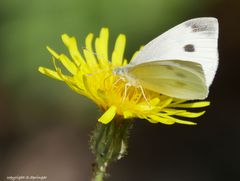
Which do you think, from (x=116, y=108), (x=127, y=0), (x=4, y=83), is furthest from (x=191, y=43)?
(x=4, y=83)

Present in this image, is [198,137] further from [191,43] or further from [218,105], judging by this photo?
[191,43]

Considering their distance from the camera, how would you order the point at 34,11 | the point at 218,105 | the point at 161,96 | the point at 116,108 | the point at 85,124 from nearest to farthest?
the point at 116,108
the point at 161,96
the point at 34,11
the point at 85,124
the point at 218,105

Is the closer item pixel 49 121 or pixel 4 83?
pixel 4 83

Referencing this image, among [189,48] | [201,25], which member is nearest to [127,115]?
[189,48]

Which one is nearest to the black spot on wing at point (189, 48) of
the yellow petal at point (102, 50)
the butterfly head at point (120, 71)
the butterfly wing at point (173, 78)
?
the butterfly wing at point (173, 78)

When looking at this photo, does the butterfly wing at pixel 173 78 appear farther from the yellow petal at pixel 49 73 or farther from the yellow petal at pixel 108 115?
the yellow petal at pixel 49 73

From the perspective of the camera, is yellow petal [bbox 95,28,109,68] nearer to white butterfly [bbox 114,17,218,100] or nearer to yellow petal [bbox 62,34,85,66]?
yellow petal [bbox 62,34,85,66]
